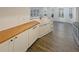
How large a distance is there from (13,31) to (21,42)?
0.16 metres

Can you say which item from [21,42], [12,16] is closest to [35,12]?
[12,16]

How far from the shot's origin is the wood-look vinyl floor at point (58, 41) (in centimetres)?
120

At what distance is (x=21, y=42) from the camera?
49.1 inches

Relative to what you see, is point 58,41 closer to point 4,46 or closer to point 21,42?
point 21,42

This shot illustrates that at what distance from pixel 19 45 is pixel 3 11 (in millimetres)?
361

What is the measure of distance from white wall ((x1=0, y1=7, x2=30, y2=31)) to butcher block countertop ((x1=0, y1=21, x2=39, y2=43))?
4 centimetres

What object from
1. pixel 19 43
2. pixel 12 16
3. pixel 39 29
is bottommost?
pixel 19 43

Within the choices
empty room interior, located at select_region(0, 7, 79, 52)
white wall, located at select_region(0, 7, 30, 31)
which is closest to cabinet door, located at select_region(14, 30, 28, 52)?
empty room interior, located at select_region(0, 7, 79, 52)

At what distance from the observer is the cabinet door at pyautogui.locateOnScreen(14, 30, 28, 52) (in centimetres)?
118

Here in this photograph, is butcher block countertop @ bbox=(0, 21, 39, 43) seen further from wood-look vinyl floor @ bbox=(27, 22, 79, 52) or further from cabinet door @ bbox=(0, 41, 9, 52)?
wood-look vinyl floor @ bbox=(27, 22, 79, 52)

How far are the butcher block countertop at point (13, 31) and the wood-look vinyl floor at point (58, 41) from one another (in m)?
0.19
